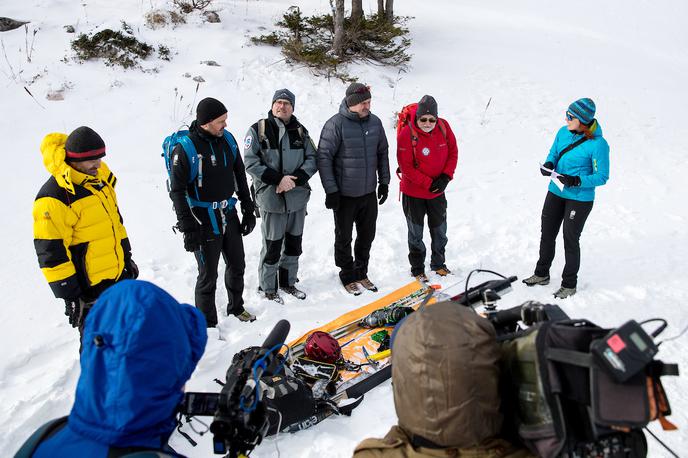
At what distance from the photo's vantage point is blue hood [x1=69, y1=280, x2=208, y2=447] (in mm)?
1613

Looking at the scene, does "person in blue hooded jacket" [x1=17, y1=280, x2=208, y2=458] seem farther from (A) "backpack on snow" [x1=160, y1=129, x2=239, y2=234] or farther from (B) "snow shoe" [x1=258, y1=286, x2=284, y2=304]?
(B) "snow shoe" [x1=258, y1=286, x2=284, y2=304]

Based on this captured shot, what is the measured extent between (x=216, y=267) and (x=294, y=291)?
1032mm

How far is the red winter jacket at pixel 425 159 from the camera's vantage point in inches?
204

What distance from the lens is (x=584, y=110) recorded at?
450 centimetres

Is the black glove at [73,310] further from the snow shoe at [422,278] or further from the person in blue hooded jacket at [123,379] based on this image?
the snow shoe at [422,278]

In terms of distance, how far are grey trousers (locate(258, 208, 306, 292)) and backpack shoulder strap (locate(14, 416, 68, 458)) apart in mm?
3328

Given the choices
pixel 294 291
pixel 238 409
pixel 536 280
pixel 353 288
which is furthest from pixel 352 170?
pixel 238 409

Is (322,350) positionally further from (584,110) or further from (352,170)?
(584,110)

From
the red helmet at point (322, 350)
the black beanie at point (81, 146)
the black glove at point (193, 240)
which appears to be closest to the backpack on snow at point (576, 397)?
the red helmet at point (322, 350)

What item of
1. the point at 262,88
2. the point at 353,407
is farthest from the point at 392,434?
the point at 262,88

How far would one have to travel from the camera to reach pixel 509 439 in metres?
1.78

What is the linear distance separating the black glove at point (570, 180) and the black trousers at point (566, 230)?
0.25m

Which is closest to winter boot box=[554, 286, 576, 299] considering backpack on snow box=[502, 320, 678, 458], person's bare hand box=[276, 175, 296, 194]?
person's bare hand box=[276, 175, 296, 194]

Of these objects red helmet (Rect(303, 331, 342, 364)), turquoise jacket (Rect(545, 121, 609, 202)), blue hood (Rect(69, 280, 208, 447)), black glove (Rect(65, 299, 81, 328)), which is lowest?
red helmet (Rect(303, 331, 342, 364))
